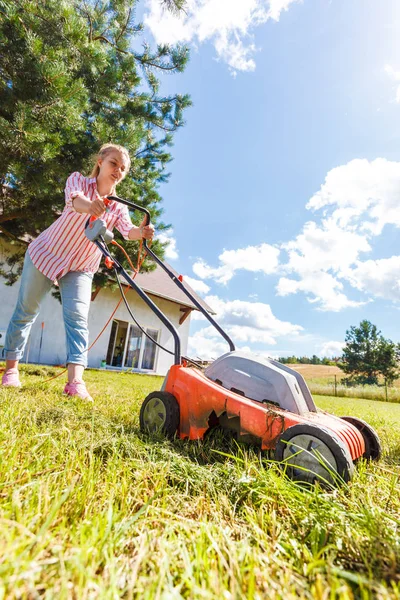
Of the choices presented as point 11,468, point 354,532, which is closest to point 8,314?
point 11,468

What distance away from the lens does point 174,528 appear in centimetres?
78

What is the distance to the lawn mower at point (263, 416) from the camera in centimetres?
119

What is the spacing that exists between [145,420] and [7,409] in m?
0.74

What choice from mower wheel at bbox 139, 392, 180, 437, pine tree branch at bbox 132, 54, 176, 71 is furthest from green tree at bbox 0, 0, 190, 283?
mower wheel at bbox 139, 392, 180, 437

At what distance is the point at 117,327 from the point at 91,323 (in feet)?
5.32

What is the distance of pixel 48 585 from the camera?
54cm

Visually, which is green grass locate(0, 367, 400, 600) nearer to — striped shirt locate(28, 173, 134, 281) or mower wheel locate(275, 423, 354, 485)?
mower wheel locate(275, 423, 354, 485)

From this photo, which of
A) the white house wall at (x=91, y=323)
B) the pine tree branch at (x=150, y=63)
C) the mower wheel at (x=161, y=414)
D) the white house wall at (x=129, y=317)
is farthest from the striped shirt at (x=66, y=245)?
the white house wall at (x=129, y=317)

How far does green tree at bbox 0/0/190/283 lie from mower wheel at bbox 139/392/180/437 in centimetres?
307

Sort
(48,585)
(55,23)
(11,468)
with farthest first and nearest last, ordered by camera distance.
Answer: (55,23) → (11,468) → (48,585)

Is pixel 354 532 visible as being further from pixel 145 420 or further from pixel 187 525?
pixel 145 420

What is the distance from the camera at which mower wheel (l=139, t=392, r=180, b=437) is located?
1583 millimetres

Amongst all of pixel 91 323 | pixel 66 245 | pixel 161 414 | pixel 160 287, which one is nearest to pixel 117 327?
pixel 91 323

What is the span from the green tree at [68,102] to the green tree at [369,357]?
137 feet
